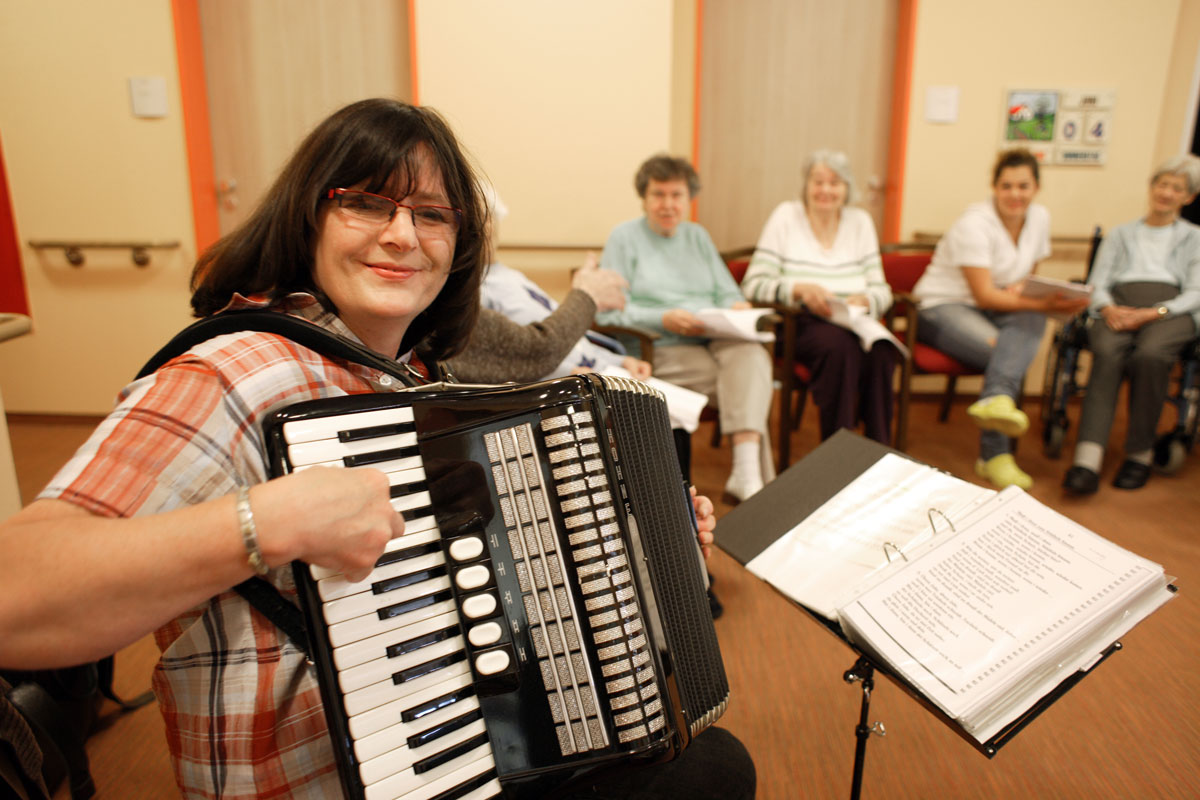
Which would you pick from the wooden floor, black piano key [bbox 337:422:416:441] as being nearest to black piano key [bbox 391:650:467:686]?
black piano key [bbox 337:422:416:441]

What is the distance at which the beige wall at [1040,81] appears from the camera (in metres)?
3.45

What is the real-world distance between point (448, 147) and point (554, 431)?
41cm

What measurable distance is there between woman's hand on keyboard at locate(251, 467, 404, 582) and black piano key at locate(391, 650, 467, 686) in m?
0.11

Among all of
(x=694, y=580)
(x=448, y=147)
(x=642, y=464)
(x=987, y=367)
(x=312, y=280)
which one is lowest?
(x=987, y=367)

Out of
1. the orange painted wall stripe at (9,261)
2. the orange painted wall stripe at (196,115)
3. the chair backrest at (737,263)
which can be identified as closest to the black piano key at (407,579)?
the chair backrest at (737,263)

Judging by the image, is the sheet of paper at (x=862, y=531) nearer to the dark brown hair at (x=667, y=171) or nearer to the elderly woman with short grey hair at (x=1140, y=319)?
the dark brown hair at (x=667, y=171)

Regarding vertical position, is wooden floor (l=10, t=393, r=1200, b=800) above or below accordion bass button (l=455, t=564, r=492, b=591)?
below

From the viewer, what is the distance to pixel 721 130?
147 inches

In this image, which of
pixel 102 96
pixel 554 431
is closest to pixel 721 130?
pixel 102 96

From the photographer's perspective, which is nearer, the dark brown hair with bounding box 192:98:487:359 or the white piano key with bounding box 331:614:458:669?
the white piano key with bounding box 331:614:458:669

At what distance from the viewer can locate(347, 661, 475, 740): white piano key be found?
2.16 ft

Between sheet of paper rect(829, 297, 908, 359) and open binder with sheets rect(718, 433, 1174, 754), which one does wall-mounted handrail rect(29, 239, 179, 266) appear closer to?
sheet of paper rect(829, 297, 908, 359)

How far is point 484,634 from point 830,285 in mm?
2663

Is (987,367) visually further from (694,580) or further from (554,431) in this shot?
(554,431)
